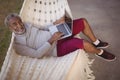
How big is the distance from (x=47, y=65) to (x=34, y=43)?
229 millimetres

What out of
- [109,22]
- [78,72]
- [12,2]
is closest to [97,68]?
[78,72]

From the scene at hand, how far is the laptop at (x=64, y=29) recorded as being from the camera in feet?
7.40

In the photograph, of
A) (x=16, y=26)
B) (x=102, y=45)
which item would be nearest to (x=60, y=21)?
(x=16, y=26)

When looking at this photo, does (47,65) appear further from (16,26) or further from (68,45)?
(16,26)

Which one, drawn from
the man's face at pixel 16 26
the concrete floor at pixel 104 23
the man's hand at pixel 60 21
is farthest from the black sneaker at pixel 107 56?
the man's face at pixel 16 26

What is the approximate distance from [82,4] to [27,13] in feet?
3.73

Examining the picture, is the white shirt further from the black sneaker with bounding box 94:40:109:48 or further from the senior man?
the black sneaker with bounding box 94:40:109:48

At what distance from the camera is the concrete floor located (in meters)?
2.44

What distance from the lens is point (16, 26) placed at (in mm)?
2176

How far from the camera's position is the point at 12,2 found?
3.63 metres

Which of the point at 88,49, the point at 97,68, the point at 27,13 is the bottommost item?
the point at 97,68

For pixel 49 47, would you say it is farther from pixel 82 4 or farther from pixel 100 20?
pixel 82 4

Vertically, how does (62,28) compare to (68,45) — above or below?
above

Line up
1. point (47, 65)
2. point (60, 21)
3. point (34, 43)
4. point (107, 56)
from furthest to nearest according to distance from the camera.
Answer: point (107, 56), point (60, 21), point (34, 43), point (47, 65)
